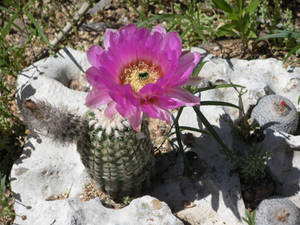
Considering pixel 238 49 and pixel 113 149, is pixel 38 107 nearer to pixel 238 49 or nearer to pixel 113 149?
pixel 113 149

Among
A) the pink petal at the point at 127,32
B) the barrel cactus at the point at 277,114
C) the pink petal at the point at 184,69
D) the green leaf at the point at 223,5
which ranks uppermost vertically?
the green leaf at the point at 223,5

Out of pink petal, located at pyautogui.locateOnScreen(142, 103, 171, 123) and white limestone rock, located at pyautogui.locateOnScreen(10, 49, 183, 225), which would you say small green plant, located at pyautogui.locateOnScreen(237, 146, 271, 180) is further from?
pink petal, located at pyautogui.locateOnScreen(142, 103, 171, 123)

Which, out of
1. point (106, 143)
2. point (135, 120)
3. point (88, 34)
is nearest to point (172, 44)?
point (135, 120)

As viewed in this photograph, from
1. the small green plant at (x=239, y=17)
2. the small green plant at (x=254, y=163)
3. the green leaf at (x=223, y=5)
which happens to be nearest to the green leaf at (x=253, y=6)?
the small green plant at (x=239, y=17)

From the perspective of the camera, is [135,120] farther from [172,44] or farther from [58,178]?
[58,178]

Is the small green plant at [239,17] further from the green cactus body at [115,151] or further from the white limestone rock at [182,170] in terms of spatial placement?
the green cactus body at [115,151]

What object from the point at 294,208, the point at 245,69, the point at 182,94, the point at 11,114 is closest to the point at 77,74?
the point at 11,114

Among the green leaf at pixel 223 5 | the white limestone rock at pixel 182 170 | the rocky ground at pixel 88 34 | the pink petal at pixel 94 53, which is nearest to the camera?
the pink petal at pixel 94 53
